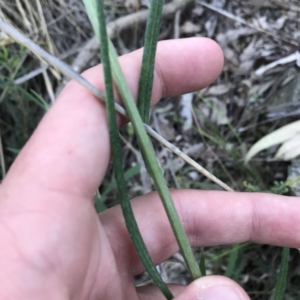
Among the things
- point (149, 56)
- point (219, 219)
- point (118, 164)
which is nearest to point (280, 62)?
point (219, 219)

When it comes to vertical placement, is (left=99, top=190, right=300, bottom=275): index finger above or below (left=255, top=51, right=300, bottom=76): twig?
below

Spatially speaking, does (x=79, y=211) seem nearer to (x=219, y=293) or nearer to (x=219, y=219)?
(x=219, y=293)

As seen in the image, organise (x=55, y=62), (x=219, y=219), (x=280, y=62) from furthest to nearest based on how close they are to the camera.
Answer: (x=280, y=62)
(x=219, y=219)
(x=55, y=62)

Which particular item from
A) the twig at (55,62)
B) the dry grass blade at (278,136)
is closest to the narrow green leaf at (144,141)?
the twig at (55,62)

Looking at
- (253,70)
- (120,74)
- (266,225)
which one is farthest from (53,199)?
(253,70)

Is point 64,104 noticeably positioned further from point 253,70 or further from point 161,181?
point 253,70

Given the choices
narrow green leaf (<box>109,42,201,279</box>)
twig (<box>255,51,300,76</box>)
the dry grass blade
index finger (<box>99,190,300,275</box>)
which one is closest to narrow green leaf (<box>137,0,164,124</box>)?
narrow green leaf (<box>109,42,201,279</box>)

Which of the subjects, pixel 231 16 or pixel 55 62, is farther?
pixel 231 16

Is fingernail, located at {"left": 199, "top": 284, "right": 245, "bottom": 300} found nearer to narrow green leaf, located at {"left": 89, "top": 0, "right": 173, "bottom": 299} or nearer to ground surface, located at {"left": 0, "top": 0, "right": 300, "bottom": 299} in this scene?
narrow green leaf, located at {"left": 89, "top": 0, "right": 173, "bottom": 299}
